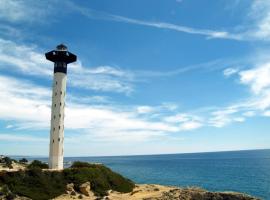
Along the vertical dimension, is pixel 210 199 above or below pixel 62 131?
below

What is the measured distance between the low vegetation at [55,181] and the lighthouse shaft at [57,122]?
275cm

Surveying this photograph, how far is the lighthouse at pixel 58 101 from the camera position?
49.0 m

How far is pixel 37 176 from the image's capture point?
41.2m

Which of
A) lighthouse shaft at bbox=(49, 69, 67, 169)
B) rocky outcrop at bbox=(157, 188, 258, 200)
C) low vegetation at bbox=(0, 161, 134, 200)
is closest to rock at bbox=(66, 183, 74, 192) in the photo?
low vegetation at bbox=(0, 161, 134, 200)

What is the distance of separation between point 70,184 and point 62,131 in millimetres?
9986

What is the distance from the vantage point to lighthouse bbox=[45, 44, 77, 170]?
49.0 meters

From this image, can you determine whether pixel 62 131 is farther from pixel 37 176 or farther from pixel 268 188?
pixel 268 188

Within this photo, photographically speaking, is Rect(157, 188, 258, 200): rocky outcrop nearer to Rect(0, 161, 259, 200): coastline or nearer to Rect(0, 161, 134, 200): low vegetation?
Rect(0, 161, 259, 200): coastline

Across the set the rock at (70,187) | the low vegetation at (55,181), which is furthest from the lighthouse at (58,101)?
the rock at (70,187)

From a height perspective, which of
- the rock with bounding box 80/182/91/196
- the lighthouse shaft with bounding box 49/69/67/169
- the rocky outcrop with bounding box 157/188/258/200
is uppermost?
the lighthouse shaft with bounding box 49/69/67/169

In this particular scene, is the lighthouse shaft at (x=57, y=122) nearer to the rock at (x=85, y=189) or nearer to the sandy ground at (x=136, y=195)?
the rock at (x=85, y=189)

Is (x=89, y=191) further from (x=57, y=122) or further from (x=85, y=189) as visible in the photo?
(x=57, y=122)

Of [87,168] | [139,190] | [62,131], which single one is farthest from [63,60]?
[139,190]

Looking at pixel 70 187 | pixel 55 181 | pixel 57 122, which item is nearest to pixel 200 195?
pixel 70 187
